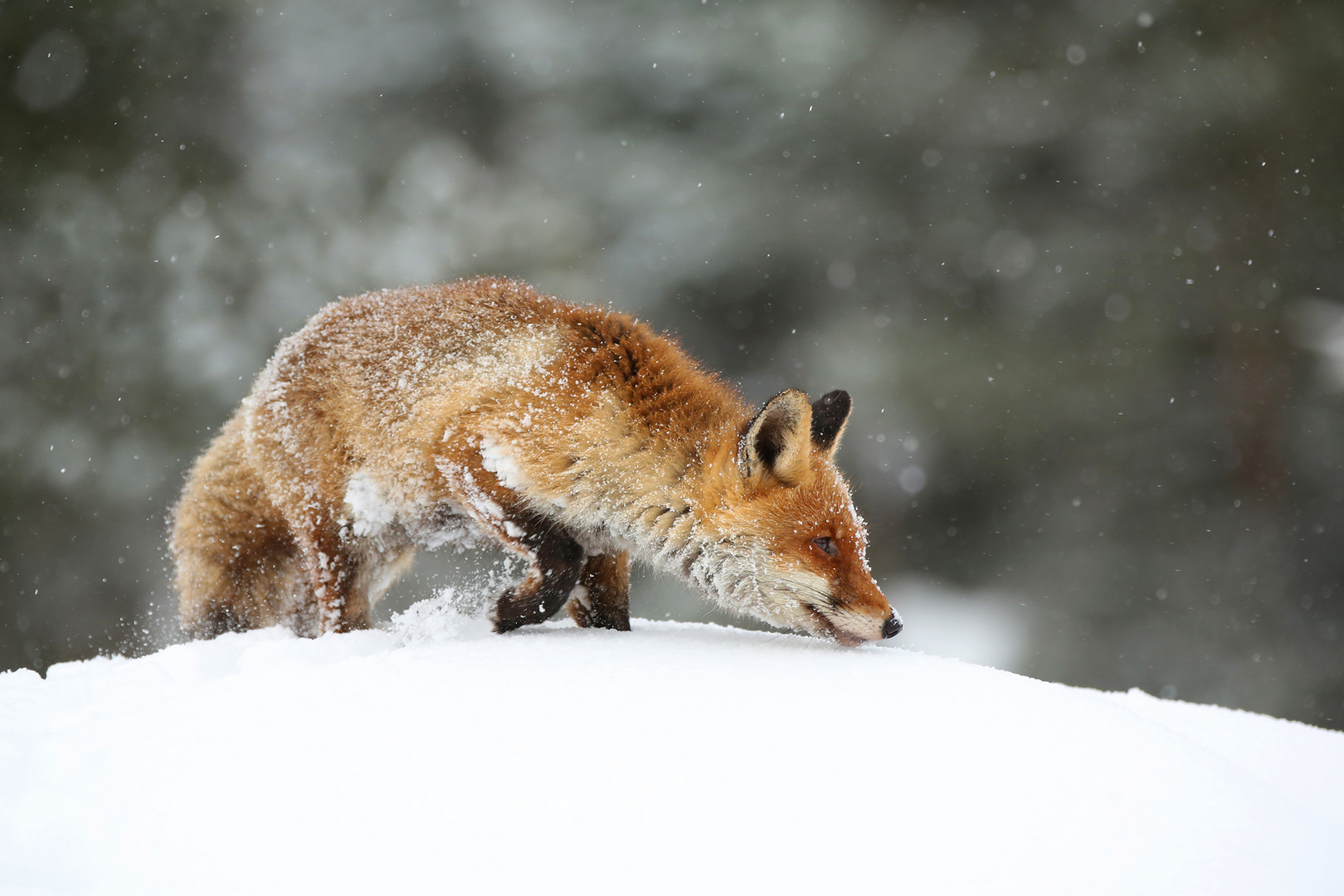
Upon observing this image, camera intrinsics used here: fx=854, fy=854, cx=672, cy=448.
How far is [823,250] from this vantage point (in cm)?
897

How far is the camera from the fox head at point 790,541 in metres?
3.05

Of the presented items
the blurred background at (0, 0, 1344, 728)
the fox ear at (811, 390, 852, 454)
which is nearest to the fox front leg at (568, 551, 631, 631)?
the fox ear at (811, 390, 852, 454)

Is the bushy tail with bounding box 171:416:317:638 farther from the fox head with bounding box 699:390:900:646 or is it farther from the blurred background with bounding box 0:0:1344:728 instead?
the blurred background with bounding box 0:0:1344:728

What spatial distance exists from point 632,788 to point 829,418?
1.89 metres

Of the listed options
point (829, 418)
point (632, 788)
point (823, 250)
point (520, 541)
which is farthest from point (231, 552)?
point (823, 250)

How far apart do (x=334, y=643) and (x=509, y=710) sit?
1.21 m

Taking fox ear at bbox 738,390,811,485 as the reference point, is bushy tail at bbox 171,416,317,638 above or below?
below

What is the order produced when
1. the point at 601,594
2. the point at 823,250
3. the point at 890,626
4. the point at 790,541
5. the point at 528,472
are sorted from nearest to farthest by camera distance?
1. the point at 890,626
2. the point at 790,541
3. the point at 528,472
4. the point at 601,594
5. the point at 823,250

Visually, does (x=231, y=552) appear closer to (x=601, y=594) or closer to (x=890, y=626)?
(x=601, y=594)

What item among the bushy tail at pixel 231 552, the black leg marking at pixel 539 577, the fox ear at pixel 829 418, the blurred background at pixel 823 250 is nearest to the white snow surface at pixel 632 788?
the black leg marking at pixel 539 577

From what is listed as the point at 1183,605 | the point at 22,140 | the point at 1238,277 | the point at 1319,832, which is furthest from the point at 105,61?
the point at 1183,605

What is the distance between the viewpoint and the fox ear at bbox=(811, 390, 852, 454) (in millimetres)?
3363

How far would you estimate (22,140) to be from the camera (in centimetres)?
921

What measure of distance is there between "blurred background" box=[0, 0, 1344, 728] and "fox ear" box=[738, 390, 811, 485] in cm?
536
